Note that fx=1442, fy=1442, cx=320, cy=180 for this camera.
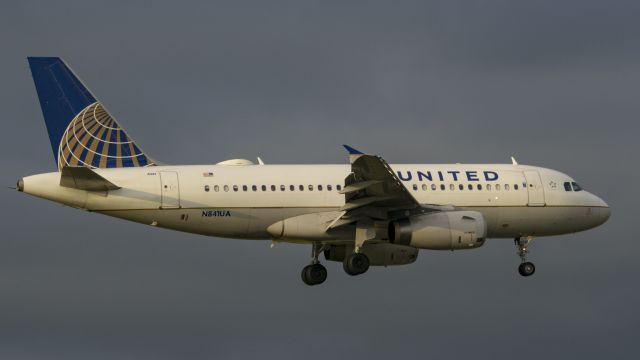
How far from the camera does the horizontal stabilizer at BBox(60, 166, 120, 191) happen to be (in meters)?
51.2

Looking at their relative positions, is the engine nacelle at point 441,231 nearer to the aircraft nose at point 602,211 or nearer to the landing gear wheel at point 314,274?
the landing gear wheel at point 314,274

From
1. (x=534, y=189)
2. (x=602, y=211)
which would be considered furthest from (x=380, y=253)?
(x=602, y=211)

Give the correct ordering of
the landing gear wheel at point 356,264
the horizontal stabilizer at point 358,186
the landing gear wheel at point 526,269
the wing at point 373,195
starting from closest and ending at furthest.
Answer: the wing at point 373,195, the horizontal stabilizer at point 358,186, the landing gear wheel at point 356,264, the landing gear wheel at point 526,269

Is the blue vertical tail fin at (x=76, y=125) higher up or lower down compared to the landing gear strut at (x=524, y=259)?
higher up

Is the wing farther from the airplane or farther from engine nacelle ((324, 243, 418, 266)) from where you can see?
engine nacelle ((324, 243, 418, 266))

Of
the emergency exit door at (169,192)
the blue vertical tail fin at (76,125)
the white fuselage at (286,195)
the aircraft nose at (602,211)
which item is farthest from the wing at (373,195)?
the aircraft nose at (602,211)

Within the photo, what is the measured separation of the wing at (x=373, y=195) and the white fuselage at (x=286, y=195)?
4.48 ft

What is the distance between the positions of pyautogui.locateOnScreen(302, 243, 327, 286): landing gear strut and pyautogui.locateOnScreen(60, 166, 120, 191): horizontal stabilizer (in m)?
9.41

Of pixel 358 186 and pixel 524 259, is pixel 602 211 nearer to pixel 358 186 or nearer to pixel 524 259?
pixel 524 259

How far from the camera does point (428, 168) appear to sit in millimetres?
57938

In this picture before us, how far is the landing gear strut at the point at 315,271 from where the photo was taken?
2261 inches

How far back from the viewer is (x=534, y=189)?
58.6m

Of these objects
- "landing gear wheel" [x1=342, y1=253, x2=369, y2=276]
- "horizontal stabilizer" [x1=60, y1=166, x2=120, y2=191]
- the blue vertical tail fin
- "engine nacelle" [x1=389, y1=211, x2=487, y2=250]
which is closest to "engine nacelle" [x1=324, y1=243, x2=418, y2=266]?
"landing gear wheel" [x1=342, y1=253, x2=369, y2=276]

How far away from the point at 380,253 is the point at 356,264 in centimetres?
346
